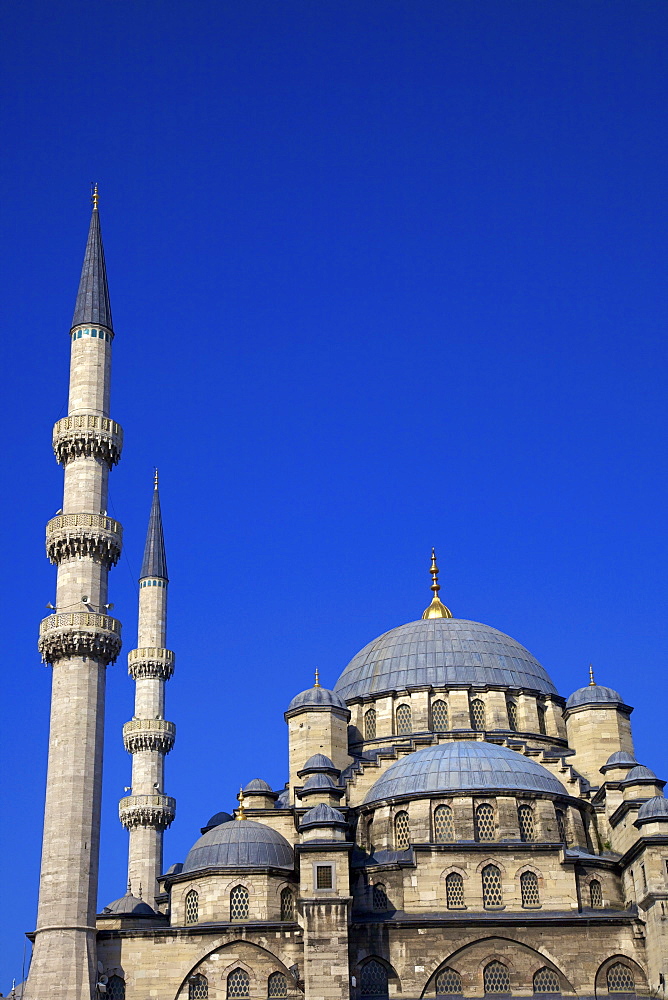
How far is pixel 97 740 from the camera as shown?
26078 millimetres

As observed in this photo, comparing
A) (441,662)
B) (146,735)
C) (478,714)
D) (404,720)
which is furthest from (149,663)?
(478,714)

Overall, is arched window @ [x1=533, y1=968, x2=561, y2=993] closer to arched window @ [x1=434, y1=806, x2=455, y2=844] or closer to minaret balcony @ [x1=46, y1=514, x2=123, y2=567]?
arched window @ [x1=434, y1=806, x2=455, y2=844]

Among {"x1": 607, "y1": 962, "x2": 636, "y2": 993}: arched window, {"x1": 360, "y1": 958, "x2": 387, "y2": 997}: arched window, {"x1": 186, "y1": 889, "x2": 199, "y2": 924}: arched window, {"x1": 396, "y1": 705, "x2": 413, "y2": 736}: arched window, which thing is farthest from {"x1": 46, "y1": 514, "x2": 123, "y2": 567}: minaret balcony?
Answer: {"x1": 607, "y1": 962, "x2": 636, "y2": 993}: arched window

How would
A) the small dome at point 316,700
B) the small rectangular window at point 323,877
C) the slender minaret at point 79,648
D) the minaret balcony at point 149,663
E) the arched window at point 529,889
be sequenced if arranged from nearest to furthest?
the slender minaret at point 79,648, the small rectangular window at point 323,877, the arched window at point 529,889, the small dome at point 316,700, the minaret balcony at point 149,663

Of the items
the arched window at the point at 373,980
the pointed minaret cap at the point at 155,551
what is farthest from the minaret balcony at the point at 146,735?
the arched window at the point at 373,980

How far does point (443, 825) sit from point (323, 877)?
336cm

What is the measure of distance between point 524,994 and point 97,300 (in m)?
17.9

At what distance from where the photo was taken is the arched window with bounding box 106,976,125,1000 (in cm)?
2585

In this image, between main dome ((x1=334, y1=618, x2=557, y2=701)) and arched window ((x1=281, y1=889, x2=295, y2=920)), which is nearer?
arched window ((x1=281, y1=889, x2=295, y2=920))

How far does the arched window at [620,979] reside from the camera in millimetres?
25844

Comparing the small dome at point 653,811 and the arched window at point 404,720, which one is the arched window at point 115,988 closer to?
the arched window at point 404,720

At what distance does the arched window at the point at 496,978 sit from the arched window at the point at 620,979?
214cm

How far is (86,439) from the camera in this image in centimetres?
2838

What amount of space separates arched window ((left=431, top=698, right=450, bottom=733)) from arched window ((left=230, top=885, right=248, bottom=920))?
8605 mm
